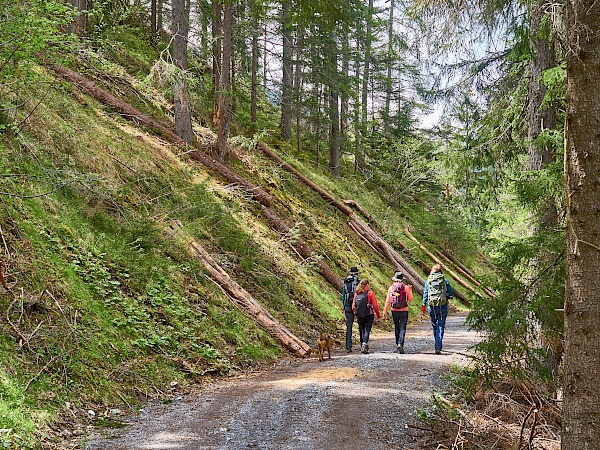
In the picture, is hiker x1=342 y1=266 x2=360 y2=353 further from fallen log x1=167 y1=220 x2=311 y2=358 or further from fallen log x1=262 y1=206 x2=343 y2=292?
fallen log x1=262 y1=206 x2=343 y2=292

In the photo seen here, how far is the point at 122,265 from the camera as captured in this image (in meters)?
9.46

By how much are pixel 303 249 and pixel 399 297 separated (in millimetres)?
5253

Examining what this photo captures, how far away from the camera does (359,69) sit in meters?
31.6

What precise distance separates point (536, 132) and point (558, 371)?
401 centimetres

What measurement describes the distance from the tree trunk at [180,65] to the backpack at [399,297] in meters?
8.20

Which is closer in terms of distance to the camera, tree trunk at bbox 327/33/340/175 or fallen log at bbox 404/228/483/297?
tree trunk at bbox 327/33/340/175

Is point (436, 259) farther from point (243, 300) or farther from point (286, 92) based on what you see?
point (243, 300)

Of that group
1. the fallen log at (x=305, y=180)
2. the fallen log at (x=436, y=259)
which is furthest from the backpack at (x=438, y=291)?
the fallen log at (x=436, y=259)

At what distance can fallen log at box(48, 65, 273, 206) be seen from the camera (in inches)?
592

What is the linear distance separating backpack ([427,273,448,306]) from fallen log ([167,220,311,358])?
2807 mm

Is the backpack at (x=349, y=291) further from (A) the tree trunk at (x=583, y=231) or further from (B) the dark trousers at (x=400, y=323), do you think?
(A) the tree trunk at (x=583, y=231)

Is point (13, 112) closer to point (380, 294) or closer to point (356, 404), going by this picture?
point (356, 404)

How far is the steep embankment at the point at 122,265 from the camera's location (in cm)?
665

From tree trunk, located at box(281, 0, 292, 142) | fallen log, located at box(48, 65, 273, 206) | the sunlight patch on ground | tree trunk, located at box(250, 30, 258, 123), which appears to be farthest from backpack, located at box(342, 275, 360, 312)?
tree trunk, located at box(281, 0, 292, 142)
